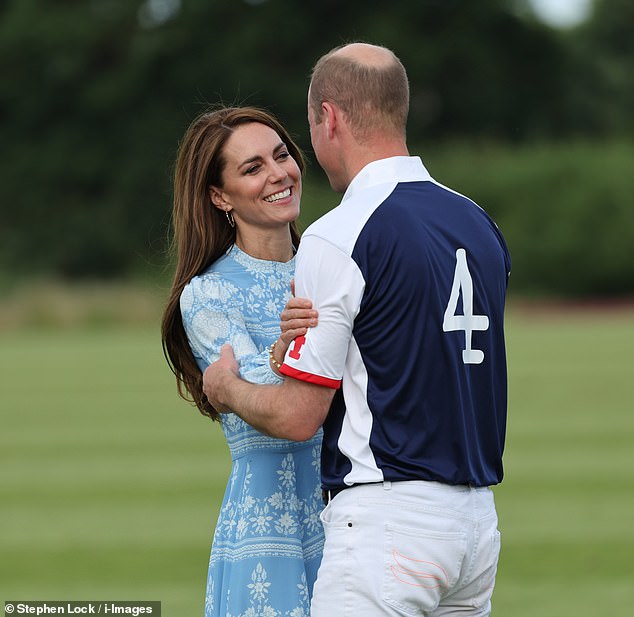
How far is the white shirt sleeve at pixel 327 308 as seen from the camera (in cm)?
318

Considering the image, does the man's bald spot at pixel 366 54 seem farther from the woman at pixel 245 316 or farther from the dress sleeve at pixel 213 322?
the dress sleeve at pixel 213 322

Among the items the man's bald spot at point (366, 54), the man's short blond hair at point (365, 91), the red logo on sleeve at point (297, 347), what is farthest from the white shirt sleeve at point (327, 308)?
the man's bald spot at point (366, 54)

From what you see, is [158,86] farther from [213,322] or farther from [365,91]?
[365,91]

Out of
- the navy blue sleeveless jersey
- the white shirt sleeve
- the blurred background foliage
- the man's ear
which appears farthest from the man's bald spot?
the blurred background foliage

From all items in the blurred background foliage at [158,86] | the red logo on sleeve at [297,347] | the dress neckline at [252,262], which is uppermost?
the blurred background foliage at [158,86]

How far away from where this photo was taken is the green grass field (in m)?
8.18

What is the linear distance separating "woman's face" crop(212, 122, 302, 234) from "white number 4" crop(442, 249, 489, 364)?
2.85 ft

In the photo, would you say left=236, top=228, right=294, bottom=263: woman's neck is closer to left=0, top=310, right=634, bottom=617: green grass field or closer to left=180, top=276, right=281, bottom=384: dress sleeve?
left=180, top=276, right=281, bottom=384: dress sleeve

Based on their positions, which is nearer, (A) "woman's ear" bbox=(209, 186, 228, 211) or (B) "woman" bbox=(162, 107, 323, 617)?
(B) "woman" bbox=(162, 107, 323, 617)

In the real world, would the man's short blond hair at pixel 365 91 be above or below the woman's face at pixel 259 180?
above

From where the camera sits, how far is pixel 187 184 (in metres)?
4.12

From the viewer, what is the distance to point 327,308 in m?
3.20

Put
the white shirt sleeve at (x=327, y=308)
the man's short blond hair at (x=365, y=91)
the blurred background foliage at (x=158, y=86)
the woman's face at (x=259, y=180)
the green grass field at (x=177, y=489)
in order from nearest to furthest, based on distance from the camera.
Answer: the white shirt sleeve at (x=327, y=308), the man's short blond hair at (x=365, y=91), the woman's face at (x=259, y=180), the green grass field at (x=177, y=489), the blurred background foliage at (x=158, y=86)

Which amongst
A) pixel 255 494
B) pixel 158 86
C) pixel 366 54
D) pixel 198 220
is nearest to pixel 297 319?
pixel 366 54
